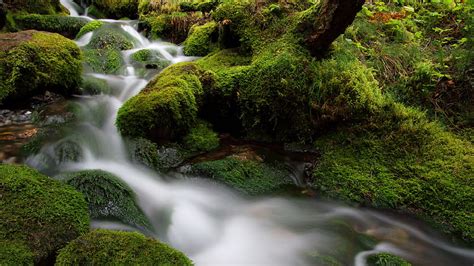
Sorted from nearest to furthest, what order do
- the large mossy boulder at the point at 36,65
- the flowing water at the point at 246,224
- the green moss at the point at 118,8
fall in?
the flowing water at the point at 246,224 < the large mossy boulder at the point at 36,65 < the green moss at the point at 118,8

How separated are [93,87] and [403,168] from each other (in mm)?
4662

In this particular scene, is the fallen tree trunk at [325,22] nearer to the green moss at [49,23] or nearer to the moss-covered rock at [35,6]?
the green moss at [49,23]

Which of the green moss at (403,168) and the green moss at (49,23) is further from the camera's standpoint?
the green moss at (49,23)

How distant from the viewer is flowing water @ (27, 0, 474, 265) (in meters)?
3.19

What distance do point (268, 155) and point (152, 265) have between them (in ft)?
8.39

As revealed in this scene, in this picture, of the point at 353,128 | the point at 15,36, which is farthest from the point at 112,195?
the point at 15,36

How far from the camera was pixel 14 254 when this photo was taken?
233 centimetres

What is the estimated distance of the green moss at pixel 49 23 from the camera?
810 cm

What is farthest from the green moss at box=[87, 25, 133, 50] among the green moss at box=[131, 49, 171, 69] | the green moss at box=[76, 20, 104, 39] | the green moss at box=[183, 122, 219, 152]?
the green moss at box=[183, 122, 219, 152]

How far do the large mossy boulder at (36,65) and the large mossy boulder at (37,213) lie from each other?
2.23 meters

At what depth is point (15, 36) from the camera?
18.0 feet

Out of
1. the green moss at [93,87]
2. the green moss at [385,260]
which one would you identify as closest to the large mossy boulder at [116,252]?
the green moss at [385,260]

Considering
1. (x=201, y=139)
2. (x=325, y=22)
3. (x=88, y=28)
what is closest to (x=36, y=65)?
(x=201, y=139)

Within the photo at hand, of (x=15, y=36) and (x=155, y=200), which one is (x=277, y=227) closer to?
(x=155, y=200)
